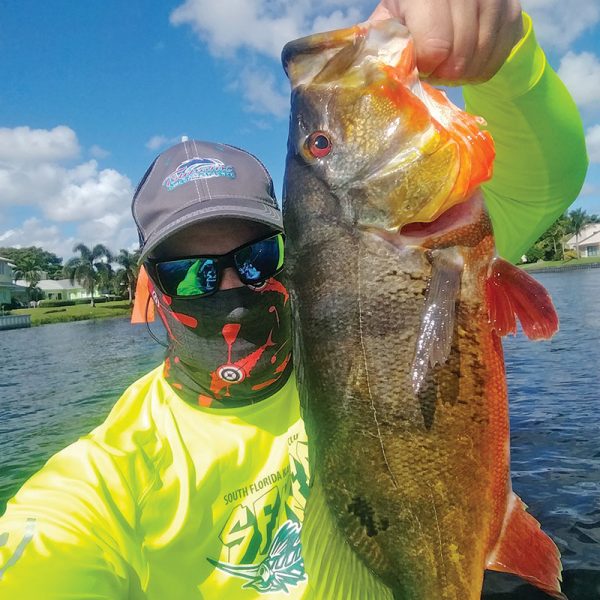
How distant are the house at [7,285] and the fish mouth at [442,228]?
278 ft

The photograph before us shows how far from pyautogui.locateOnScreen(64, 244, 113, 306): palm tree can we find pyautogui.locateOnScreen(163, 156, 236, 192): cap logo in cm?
9219

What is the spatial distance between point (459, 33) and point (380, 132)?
37cm

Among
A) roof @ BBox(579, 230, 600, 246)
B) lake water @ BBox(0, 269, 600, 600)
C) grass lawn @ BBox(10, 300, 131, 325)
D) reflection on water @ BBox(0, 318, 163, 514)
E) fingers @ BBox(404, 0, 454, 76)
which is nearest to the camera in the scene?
fingers @ BBox(404, 0, 454, 76)

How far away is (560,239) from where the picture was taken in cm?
9606

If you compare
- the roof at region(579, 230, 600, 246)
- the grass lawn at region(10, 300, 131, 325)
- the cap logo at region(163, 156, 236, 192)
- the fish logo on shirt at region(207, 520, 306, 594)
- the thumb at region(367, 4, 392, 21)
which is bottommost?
the grass lawn at region(10, 300, 131, 325)

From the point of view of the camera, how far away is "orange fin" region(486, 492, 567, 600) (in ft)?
6.10

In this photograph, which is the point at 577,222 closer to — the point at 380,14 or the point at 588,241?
the point at 588,241

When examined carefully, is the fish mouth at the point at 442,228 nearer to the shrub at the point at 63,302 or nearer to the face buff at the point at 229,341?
the face buff at the point at 229,341

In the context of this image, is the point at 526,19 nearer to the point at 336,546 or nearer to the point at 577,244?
the point at 336,546

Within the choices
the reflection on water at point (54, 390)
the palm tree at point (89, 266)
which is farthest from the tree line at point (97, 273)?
the reflection on water at point (54, 390)

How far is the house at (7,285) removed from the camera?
79.8 m

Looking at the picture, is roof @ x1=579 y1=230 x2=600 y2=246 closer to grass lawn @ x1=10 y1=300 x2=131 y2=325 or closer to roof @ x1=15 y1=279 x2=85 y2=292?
grass lawn @ x1=10 y1=300 x2=131 y2=325

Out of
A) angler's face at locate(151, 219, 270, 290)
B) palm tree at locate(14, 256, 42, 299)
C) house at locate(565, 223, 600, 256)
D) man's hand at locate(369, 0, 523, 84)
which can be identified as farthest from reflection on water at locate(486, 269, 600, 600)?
house at locate(565, 223, 600, 256)

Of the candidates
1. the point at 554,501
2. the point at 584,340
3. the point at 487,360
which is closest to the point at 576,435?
the point at 554,501
